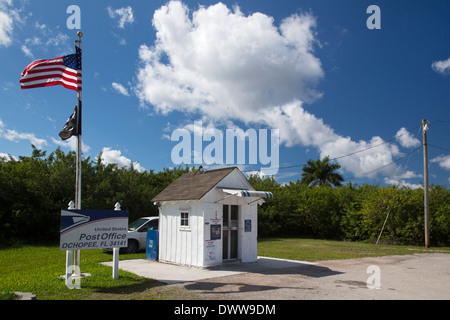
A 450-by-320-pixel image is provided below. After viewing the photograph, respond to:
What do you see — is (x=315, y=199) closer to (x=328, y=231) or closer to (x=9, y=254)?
(x=328, y=231)

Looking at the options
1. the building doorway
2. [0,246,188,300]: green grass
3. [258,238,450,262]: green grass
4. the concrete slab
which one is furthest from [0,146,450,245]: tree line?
the building doorway

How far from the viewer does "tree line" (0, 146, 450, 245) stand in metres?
18.6

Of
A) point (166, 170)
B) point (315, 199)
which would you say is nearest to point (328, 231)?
point (315, 199)

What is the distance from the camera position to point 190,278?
9328mm

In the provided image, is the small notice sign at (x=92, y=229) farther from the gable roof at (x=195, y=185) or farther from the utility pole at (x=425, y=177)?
the utility pole at (x=425, y=177)

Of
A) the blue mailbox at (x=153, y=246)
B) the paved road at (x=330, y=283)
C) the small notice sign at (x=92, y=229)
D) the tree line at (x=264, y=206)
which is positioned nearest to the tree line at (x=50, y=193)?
the tree line at (x=264, y=206)

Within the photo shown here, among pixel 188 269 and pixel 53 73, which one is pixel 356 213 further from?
pixel 53 73

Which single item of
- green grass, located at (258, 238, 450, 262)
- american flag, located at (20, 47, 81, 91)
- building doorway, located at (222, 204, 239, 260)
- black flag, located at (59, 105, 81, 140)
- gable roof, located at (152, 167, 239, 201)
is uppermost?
american flag, located at (20, 47, 81, 91)

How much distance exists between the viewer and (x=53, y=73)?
9383mm

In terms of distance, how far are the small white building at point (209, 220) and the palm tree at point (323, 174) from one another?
103 feet

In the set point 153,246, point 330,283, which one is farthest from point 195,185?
point 330,283

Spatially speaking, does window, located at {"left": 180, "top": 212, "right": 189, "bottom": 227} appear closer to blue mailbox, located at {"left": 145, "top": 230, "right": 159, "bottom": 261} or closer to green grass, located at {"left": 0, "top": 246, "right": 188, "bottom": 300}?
blue mailbox, located at {"left": 145, "top": 230, "right": 159, "bottom": 261}

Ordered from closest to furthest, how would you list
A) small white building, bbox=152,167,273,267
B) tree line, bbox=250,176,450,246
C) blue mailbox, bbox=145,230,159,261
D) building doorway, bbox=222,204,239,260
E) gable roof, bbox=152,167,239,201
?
1. small white building, bbox=152,167,273,267
2. gable roof, bbox=152,167,239,201
3. building doorway, bbox=222,204,239,260
4. blue mailbox, bbox=145,230,159,261
5. tree line, bbox=250,176,450,246
